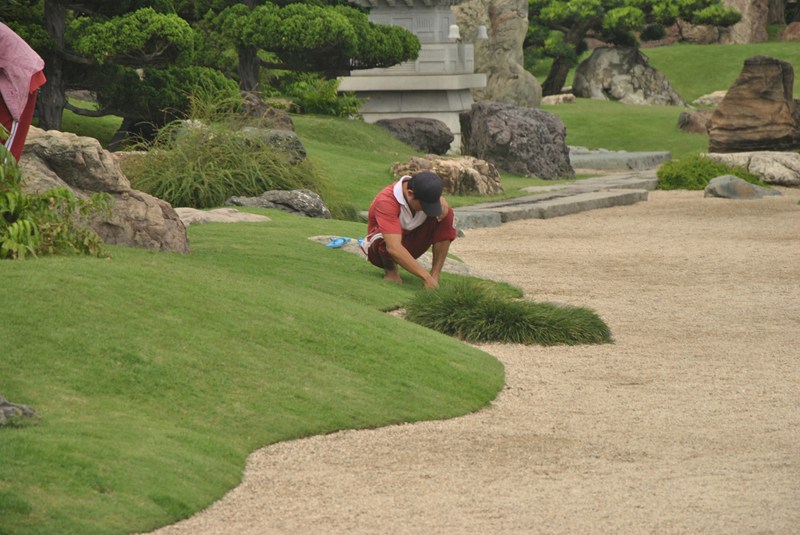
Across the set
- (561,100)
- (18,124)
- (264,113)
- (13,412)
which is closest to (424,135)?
(264,113)

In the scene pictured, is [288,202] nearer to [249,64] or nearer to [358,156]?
[358,156]

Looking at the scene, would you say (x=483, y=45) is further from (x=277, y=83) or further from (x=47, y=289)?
(x=47, y=289)

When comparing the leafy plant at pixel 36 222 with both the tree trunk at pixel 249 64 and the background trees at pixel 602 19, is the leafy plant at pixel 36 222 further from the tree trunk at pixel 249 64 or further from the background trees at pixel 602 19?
the background trees at pixel 602 19

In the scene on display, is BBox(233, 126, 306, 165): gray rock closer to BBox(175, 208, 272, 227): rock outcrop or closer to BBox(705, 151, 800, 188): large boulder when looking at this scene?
BBox(175, 208, 272, 227): rock outcrop

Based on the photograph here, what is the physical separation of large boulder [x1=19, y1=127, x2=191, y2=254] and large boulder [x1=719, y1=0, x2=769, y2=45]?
37.9 metres

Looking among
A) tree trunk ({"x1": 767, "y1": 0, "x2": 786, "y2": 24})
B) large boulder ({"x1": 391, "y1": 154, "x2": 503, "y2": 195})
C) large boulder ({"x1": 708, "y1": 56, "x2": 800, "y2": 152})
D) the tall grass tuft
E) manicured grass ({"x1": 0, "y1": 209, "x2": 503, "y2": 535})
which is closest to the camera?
manicured grass ({"x1": 0, "y1": 209, "x2": 503, "y2": 535})

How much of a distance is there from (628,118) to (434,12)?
8.05 meters

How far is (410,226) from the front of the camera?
20.0 feet

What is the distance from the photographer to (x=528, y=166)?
15.9m

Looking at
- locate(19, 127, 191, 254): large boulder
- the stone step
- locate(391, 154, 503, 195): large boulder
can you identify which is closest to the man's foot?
locate(19, 127, 191, 254): large boulder

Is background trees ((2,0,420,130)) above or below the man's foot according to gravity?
above

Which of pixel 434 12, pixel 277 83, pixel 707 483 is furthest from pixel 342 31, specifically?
pixel 707 483

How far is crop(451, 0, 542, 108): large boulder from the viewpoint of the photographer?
25.7 meters

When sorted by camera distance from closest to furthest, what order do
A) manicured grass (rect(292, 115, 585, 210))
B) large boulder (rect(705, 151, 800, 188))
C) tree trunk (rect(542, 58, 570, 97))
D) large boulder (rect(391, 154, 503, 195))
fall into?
manicured grass (rect(292, 115, 585, 210)) → large boulder (rect(391, 154, 503, 195)) → large boulder (rect(705, 151, 800, 188)) → tree trunk (rect(542, 58, 570, 97))
